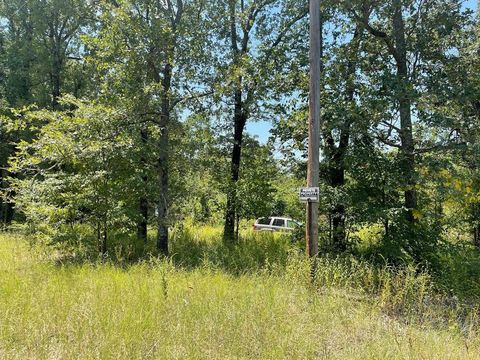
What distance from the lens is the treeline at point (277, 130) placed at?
291 inches

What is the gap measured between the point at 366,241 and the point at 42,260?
751 centimetres

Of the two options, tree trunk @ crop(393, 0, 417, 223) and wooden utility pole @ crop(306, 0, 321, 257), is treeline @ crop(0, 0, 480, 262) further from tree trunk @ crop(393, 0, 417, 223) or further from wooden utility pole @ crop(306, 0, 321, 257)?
wooden utility pole @ crop(306, 0, 321, 257)

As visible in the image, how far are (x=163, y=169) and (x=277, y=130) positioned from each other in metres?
3.24

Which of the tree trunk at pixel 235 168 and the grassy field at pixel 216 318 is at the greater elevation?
the tree trunk at pixel 235 168

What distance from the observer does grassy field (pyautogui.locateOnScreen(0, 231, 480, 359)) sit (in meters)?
3.34

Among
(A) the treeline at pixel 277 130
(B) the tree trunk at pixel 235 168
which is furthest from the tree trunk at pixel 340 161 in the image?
(B) the tree trunk at pixel 235 168

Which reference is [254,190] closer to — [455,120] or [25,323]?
[455,120]

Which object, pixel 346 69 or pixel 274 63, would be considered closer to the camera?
pixel 346 69

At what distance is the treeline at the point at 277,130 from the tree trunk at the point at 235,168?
13 cm

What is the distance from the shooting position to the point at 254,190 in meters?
10.6

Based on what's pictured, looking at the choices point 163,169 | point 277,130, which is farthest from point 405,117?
point 163,169

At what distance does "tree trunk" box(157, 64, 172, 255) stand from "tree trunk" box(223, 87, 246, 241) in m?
2.32

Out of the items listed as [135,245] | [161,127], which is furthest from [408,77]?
[135,245]

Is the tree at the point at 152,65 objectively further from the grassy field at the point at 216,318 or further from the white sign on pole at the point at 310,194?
the white sign on pole at the point at 310,194
